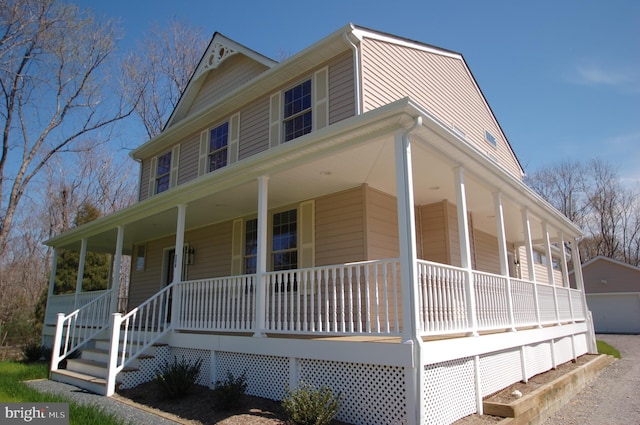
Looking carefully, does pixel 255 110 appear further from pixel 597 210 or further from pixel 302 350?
pixel 597 210

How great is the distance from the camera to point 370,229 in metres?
7.93

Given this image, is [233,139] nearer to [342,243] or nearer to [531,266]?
[342,243]

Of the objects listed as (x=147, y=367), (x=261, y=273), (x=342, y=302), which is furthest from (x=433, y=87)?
(x=147, y=367)

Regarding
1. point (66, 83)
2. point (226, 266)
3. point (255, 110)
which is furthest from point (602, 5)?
point (66, 83)

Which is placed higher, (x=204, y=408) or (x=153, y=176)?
(x=153, y=176)

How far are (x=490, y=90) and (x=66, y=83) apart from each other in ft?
60.9

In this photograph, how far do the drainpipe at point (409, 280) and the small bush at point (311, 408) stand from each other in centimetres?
93

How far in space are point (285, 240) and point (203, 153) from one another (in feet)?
14.7

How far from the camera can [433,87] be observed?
436 inches

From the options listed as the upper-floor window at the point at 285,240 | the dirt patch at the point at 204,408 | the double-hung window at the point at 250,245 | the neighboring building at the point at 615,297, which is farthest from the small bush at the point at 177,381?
the neighboring building at the point at 615,297

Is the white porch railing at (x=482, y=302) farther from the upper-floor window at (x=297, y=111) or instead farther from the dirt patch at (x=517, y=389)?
the upper-floor window at (x=297, y=111)

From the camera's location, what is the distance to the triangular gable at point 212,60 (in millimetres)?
11328

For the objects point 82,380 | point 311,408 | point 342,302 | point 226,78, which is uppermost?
point 226,78

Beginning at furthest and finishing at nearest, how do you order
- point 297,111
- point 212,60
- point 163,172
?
point 163,172 → point 212,60 → point 297,111
